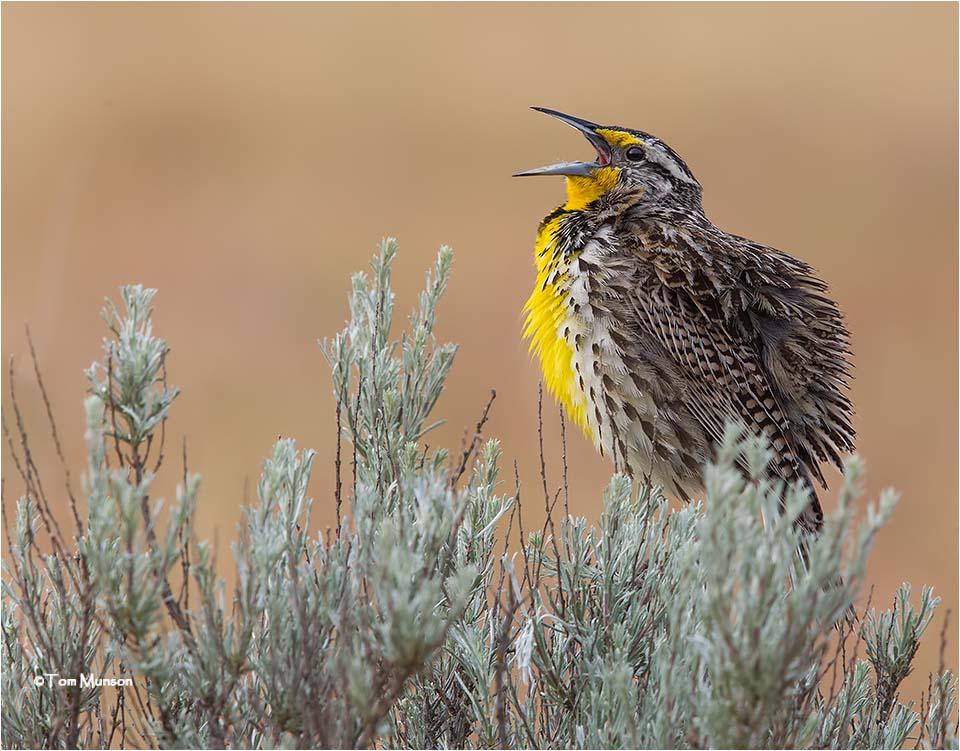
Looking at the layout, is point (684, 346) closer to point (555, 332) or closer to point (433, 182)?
point (555, 332)

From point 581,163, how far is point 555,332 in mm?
507

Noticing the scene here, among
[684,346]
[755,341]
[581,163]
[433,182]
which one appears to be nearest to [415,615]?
[684,346]

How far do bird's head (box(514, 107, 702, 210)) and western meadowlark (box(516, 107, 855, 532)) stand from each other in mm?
119

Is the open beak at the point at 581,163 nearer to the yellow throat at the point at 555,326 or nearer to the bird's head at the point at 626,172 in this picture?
the bird's head at the point at 626,172

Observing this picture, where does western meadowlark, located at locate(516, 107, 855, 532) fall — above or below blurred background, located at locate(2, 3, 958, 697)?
below

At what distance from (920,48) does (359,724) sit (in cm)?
757

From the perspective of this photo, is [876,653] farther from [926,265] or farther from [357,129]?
[357,129]

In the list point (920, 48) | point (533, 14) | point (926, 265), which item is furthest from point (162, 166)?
point (920, 48)

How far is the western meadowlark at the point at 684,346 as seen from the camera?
2564mm

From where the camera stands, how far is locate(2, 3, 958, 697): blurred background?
212 inches

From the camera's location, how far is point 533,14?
8.48 m

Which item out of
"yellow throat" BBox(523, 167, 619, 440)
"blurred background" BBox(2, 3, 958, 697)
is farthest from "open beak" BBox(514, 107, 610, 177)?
"blurred background" BBox(2, 3, 958, 697)

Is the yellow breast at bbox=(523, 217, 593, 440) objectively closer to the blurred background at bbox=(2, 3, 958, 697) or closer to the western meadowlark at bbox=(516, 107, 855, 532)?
the western meadowlark at bbox=(516, 107, 855, 532)

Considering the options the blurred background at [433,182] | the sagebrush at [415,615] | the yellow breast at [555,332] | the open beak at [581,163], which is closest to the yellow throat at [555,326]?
the yellow breast at [555,332]
